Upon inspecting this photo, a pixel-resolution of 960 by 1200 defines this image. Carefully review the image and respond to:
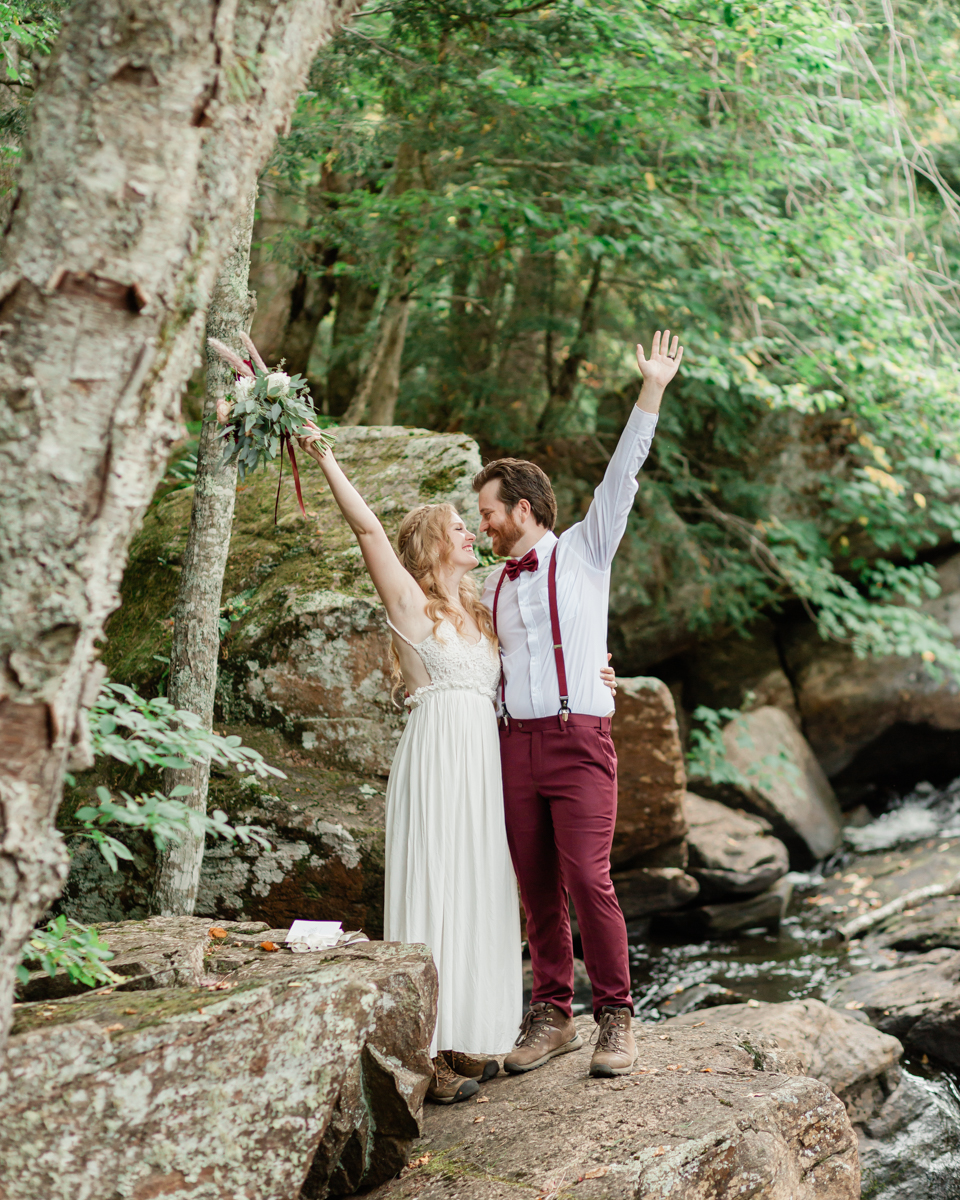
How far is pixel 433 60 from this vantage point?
712 centimetres

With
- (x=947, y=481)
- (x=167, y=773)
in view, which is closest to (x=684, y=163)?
(x=947, y=481)

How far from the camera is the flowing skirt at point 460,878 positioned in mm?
3541

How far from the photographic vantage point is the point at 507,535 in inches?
154

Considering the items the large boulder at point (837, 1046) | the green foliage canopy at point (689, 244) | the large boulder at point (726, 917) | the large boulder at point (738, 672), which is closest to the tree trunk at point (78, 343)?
the large boulder at point (837, 1046)

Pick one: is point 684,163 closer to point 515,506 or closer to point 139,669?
point 515,506

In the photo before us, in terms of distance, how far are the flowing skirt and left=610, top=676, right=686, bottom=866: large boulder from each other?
2.83 meters

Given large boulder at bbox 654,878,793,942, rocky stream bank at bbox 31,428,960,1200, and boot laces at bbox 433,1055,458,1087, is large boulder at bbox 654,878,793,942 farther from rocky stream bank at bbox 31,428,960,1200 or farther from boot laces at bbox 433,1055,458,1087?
boot laces at bbox 433,1055,458,1087

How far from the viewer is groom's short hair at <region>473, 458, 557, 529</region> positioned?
3877 millimetres

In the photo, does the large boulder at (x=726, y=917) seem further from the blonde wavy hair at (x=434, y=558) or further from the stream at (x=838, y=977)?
the blonde wavy hair at (x=434, y=558)

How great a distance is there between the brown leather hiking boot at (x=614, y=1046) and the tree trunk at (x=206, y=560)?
1.73m

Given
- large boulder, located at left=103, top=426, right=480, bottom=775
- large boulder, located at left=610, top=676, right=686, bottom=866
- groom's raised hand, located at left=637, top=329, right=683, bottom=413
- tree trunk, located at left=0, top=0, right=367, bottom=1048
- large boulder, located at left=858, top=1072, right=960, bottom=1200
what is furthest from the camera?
large boulder, located at left=610, top=676, right=686, bottom=866

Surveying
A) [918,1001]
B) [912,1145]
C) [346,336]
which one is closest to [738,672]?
[918,1001]

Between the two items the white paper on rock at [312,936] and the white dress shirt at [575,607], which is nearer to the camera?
the white paper on rock at [312,936]

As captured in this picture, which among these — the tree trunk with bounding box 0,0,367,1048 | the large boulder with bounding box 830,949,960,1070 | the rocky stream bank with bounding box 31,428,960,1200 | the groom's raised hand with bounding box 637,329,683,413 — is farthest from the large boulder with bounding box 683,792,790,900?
the tree trunk with bounding box 0,0,367,1048
